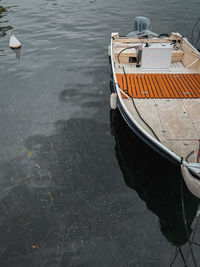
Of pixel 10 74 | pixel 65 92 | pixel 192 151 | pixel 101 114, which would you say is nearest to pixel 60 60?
pixel 10 74

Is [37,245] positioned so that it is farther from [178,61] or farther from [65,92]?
[178,61]

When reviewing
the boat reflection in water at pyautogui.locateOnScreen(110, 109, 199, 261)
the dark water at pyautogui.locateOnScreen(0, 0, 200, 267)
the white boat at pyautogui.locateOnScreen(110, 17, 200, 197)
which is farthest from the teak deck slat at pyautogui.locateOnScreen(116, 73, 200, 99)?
the boat reflection in water at pyautogui.locateOnScreen(110, 109, 199, 261)

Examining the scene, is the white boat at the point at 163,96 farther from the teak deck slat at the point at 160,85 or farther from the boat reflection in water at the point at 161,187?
the boat reflection in water at the point at 161,187

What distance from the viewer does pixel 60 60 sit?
16.2m

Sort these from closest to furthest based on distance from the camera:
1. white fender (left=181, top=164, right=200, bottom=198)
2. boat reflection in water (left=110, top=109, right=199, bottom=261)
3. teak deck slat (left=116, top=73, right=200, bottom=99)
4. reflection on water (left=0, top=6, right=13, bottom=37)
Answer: white fender (left=181, top=164, right=200, bottom=198), boat reflection in water (left=110, top=109, right=199, bottom=261), teak deck slat (left=116, top=73, right=200, bottom=99), reflection on water (left=0, top=6, right=13, bottom=37)

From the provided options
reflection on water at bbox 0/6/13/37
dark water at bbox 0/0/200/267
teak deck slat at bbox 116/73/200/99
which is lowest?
dark water at bbox 0/0/200/267

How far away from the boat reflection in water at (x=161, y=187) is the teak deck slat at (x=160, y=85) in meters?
2.11

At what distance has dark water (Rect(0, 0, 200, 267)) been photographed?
6078mm

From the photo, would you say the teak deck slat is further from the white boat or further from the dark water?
the dark water

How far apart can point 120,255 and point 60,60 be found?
1389cm

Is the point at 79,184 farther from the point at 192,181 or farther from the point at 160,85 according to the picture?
the point at 160,85

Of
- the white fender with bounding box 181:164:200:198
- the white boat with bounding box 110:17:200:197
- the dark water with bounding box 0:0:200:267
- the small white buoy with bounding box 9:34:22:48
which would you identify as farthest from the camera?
the small white buoy with bounding box 9:34:22:48

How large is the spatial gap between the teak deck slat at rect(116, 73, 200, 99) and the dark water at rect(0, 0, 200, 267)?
1.60 m

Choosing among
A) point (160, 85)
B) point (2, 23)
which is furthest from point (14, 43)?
point (160, 85)
